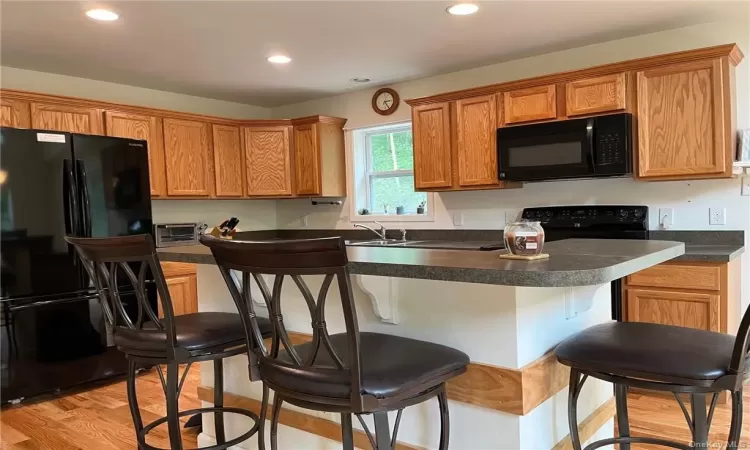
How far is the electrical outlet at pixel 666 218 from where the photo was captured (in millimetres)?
3576

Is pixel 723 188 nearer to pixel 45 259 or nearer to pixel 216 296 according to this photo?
pixel 216 296

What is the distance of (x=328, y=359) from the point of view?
1.37 m

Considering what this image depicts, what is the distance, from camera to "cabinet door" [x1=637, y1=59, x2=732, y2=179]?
312 cm

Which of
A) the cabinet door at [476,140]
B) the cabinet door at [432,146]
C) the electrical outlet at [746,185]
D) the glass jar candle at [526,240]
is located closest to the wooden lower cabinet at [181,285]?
the cabinet door at [432,146]

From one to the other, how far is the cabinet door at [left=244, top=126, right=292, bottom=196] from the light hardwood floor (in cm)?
220

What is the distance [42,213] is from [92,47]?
3.78 ft

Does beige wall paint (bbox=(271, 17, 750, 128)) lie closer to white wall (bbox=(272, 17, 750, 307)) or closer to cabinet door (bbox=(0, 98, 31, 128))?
white wall (bbox=(272, 17, 750, 307))

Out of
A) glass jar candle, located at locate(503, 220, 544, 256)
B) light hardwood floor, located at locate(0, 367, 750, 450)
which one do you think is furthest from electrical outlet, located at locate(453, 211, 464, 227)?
glass jar candle, located at locate(503, 220, 544, 256)

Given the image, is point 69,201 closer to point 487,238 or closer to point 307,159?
point 307,159

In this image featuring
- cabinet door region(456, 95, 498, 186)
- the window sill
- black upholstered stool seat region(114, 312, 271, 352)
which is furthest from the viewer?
the window sill

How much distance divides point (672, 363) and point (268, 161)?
4404 millimetres

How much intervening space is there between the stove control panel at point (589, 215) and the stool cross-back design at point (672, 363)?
217cm

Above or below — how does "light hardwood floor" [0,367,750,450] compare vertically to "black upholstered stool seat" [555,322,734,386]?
below

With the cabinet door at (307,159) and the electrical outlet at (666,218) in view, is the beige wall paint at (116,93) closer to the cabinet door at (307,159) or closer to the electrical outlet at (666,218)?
the cabinet door at (307,159)
